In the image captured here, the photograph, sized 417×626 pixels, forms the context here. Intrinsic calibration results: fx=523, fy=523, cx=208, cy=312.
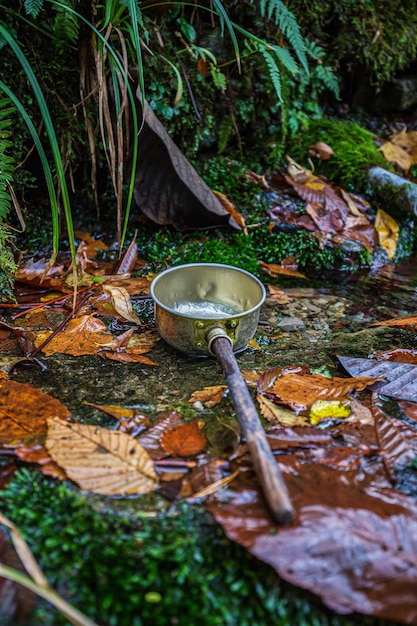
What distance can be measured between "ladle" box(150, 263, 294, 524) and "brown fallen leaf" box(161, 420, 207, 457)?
162 millimetres

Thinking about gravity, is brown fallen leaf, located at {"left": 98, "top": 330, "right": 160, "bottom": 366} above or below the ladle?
below

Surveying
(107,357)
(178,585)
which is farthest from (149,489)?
(107,357)

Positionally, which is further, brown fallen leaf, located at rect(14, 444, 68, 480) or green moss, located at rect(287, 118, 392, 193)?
green moss, located at rect(287, 118, 392, 193)

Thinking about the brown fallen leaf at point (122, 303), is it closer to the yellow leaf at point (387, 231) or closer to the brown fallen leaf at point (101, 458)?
the brown fallen leaf at point (101, 458)

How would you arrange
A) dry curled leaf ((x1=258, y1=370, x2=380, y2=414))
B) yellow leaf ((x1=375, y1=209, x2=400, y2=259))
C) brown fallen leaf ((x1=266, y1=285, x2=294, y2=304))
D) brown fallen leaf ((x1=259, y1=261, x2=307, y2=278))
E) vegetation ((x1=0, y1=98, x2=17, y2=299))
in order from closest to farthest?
dry curled leaf ((x1=258, y1=370, x2=380, y2=414)) < vegetation ((x1=0, y1=98, x2=17, y2=299)) < brown fallen leaf ((x1=266, y1=285, x2=294, y2=304)) < brown fallen leaf ((x1=259, y1=261, x2=307, y2=278)) < yellow leaf ((x1=375, y1=209, x2=400, y2=259))

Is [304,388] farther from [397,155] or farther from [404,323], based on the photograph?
[397,155]

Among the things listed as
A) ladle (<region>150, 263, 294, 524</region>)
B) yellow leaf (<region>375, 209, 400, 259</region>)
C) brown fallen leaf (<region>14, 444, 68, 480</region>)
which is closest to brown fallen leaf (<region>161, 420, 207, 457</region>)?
ladle (<region>150, 263, 294, 524</region>)

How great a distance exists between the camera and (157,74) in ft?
10.6

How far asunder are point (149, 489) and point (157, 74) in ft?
8.59

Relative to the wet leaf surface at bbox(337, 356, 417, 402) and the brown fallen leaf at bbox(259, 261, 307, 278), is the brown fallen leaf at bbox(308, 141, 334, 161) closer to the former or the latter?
the brown fallen leaf at bbox(259, 261, 307, 278)

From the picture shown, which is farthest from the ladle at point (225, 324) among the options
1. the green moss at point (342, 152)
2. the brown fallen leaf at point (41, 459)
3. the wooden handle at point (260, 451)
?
the green moss at point (342, 152)

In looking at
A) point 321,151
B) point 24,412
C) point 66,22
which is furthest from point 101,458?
point 321,151

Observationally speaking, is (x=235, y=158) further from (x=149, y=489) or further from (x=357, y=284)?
(x=149, y=489)

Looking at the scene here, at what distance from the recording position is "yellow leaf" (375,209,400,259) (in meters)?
3.54
